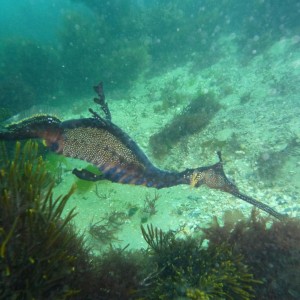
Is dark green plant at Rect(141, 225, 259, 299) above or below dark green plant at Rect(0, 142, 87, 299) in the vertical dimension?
below

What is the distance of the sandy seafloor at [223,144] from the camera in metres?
6.02

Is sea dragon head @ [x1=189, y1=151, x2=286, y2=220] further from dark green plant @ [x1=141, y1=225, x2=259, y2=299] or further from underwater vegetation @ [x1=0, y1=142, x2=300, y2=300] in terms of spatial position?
dark green plant @ [x1=141, y1=225, x2=259, y2=299]

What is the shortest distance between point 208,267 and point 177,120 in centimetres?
687

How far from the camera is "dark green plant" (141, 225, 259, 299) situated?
10.0ft

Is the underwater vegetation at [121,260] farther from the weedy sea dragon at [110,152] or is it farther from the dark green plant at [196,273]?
the weedy sea dragon at [110,152]

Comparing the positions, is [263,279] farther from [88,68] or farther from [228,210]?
[88,68]

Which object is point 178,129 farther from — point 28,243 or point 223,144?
point 28,243

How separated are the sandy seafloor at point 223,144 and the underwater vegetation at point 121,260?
172 centimetres

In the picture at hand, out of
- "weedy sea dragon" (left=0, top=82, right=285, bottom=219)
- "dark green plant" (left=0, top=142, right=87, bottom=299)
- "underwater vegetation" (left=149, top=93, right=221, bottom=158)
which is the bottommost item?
"dark green plant" (left=0, top=142, right=87, bottom=299)

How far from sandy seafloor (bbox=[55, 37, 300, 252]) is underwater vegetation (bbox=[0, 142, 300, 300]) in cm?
172

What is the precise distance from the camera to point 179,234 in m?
5.44

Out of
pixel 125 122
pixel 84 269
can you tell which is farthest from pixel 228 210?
pixel 125 122

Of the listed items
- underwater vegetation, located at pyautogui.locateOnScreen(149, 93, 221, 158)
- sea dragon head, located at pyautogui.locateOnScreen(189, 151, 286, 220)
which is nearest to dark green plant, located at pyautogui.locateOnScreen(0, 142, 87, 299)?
sea dragon head, located at pyautogui.locateOnScreen(189, 151, 286, 220)

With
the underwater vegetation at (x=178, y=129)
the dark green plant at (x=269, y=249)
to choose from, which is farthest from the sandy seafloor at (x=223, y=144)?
the dark green plant at (x=269, y=249)
